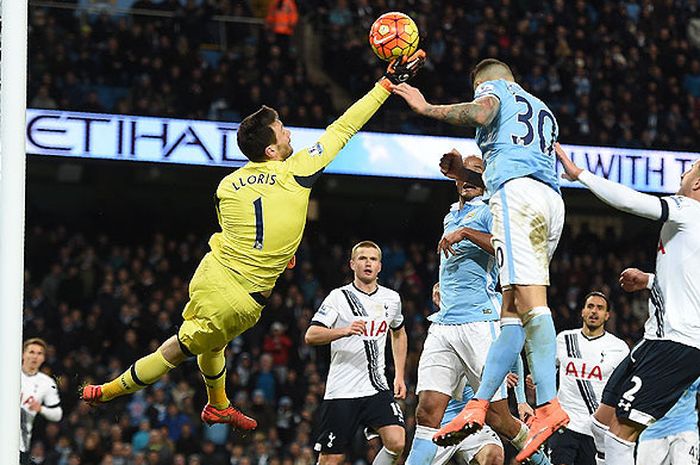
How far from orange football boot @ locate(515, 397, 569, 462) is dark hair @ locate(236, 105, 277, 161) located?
2.56 metres

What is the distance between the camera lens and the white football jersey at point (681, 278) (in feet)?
25.4

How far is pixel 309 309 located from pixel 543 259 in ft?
36.9

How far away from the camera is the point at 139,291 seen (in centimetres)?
1805

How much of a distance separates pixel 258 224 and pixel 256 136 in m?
0.59

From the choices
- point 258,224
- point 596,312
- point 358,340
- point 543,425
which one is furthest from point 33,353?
point 543,425

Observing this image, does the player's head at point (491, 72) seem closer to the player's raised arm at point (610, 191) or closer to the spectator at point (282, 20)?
the player's raised arm at point (610, 191)

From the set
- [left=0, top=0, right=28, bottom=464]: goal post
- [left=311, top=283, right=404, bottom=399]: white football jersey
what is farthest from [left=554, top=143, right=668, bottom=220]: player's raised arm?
[left=0, top=0, right=28, bottom=464]: goal post

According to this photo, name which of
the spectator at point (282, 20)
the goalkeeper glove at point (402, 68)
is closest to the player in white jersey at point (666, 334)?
the goalkeeper glove at point (402, 68)

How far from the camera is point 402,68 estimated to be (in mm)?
8062

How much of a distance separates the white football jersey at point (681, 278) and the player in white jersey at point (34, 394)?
6.29 meters

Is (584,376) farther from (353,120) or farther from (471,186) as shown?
(353,120)

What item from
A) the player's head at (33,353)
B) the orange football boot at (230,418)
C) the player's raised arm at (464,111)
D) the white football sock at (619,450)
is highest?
the player's raised arm at (464,111)

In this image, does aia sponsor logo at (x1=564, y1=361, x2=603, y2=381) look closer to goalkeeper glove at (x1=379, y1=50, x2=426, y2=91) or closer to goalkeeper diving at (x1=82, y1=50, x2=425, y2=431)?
goalkeeper diving at (x1=82, y1=50, x2=425, y2=431)

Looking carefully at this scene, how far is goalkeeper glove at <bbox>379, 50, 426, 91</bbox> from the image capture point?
26.3 feet
